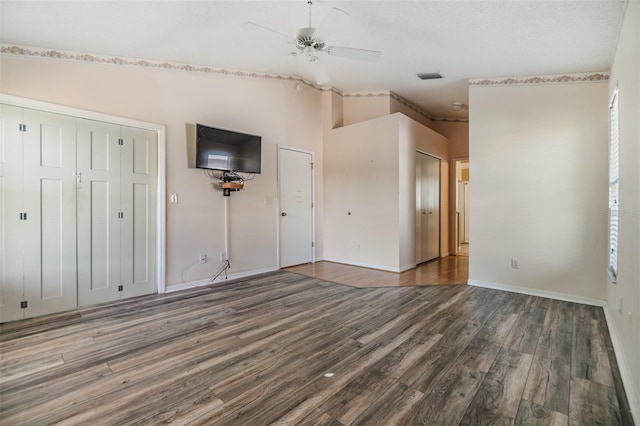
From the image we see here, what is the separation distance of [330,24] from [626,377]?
3602 millimetres

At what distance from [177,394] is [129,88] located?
3.43 metres

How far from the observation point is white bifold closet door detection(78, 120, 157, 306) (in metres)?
3.25

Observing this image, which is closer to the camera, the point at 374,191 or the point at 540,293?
the point at 540,293

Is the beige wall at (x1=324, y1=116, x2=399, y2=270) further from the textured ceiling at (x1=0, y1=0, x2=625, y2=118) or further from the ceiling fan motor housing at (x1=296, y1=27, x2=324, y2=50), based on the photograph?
the ceiling fan motor housing at (x1=296, y1=27, x2=324, y2=50)

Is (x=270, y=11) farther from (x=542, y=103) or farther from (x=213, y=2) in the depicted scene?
(x=542, y=103)

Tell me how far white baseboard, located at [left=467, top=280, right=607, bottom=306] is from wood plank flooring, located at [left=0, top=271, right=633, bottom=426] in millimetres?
156

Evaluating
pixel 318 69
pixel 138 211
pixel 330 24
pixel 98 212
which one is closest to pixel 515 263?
pixel 318 69

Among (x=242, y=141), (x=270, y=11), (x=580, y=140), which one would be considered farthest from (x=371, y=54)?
(x=580, y=140)

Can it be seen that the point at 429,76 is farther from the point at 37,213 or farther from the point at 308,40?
the point at 37,213

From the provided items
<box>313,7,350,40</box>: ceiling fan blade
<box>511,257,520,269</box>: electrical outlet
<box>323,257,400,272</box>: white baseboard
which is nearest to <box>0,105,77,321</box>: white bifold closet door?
<box>313,7,350,40</box>: ceiling fan blade

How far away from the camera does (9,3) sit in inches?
92.4

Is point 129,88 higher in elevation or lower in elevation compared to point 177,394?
higher

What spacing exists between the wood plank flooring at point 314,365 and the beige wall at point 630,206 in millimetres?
218

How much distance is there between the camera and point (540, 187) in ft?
→ 11.9
